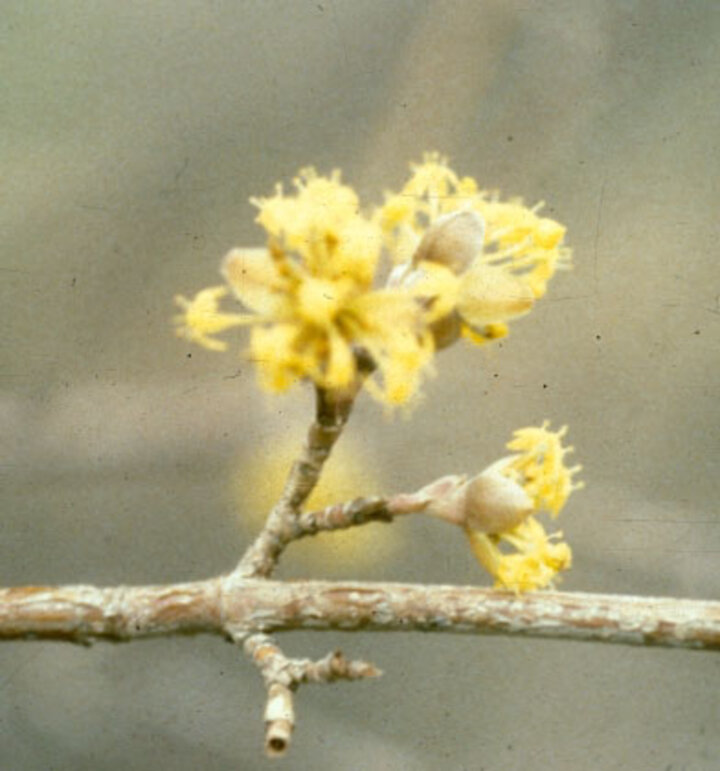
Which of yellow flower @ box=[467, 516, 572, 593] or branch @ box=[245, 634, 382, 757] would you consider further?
yellow flower @ box=[467, 516, 572, 593]

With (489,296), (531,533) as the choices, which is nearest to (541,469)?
(531,533)

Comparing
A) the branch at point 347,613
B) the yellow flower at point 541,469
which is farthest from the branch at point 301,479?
the yellow flower at point 541,469

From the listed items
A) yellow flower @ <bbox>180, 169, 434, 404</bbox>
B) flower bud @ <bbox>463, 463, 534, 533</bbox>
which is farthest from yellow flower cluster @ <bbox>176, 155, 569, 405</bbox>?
flower bud @ <bbox>463, 463, 534, 533</bbox>

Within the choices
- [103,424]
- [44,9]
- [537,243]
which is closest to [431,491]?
[537,243]

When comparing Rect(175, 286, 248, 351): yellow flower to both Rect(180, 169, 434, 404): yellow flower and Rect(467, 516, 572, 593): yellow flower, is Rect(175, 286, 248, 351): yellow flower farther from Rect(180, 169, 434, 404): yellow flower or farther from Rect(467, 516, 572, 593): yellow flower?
Rect(467, 516, 572, 593): yellow flower

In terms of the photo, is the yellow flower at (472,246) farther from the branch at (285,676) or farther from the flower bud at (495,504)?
the branch at (285,676)

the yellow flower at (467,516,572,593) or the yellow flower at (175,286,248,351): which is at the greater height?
the yellow flower at (175,286,248,351)
